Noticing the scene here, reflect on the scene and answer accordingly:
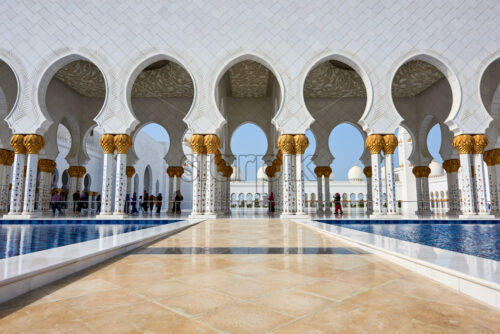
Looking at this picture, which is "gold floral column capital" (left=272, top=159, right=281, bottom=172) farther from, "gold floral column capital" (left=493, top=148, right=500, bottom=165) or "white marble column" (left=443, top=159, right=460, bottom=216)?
"gold floral column capital" (left=493, top=148, right=500, bottom=165)

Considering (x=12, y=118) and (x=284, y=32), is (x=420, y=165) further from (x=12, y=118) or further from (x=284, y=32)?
(x=12, y=118)

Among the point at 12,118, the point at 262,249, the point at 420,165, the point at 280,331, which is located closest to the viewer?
the point at 280,331

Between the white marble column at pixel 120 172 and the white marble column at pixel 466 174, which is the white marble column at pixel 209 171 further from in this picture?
the white marble column at pixel 466 174

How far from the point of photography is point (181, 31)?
8.10 meters

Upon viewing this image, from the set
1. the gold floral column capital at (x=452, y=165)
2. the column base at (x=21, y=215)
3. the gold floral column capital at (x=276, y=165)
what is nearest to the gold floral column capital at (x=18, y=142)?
the column base at (x=21, y=215)

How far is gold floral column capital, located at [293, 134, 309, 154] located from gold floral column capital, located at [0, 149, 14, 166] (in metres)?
8.55

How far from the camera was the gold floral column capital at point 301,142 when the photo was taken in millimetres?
7797

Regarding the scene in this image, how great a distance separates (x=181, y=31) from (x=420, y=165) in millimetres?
9388

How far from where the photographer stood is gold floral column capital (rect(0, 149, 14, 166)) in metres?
9.32

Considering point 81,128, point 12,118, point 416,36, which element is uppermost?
point 416,36

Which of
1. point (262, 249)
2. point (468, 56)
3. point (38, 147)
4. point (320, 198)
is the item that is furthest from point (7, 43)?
point (468, 56)

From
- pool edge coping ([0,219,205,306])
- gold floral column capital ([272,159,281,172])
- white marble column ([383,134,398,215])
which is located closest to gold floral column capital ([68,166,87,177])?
gold floral column capital ([272,159,281,172])

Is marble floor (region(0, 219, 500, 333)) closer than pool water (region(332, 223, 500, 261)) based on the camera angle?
Yes

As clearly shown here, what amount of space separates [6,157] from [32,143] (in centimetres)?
264
